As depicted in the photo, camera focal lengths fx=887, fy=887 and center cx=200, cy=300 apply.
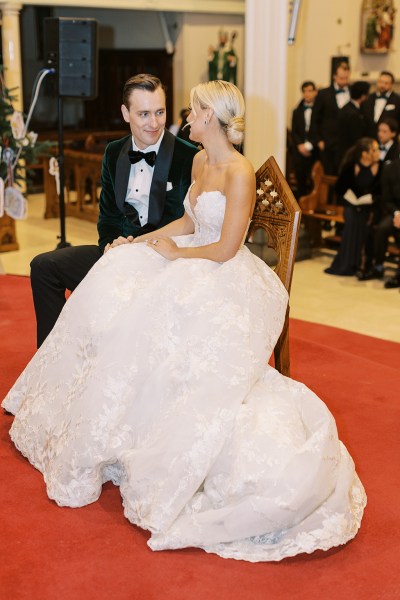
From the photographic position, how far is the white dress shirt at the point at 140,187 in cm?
463

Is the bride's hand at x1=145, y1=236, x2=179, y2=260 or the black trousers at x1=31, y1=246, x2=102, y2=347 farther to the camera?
the black trousers at x1=31, y1=246, x2=102, y2=347

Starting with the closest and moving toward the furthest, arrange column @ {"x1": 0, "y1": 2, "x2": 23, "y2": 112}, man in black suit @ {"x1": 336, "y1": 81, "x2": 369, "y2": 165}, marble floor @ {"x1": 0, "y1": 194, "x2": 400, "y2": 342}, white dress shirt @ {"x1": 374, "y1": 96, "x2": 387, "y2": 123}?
marble floor @ {"x1": 0, "y1": 194, "x2": 400, "y2": 342}, white dress shirt @ {"x1": 374, "y1": 96, "x2": 387, "y2": 123}, man in black suit @ {"x1": 336, "y1": 81, "x2": 369, "y2": 165}, column @ {"x1": 0, "y1": 2, "x2": 23, "y2": 112}

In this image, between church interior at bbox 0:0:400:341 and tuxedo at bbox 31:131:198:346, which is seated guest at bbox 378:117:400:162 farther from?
tuxedo at bbox 31:131:198:346

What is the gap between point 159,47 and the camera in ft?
49.6

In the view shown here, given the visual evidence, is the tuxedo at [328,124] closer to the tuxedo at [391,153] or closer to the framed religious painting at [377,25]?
the tuxedo at [391,153]

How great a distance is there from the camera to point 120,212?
15.5ft

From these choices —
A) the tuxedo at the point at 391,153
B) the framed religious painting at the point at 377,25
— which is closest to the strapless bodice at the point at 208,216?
the tuxedo at the point at 391,153

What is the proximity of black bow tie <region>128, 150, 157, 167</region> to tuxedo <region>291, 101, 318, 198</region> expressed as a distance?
5725 millimetres

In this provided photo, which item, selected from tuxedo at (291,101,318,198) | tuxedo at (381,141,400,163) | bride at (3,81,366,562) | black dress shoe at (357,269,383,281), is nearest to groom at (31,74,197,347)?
bride at (3,81,366,562)

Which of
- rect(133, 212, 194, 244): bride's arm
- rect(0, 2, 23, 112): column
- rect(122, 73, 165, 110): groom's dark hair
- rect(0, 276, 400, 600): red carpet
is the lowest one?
rect(0, 276, 400, 600): red carpet

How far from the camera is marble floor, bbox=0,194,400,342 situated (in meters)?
6.77

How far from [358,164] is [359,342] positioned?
8.49ft

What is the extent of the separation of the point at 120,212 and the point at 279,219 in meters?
0.90

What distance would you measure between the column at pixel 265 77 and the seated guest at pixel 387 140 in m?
1.01
